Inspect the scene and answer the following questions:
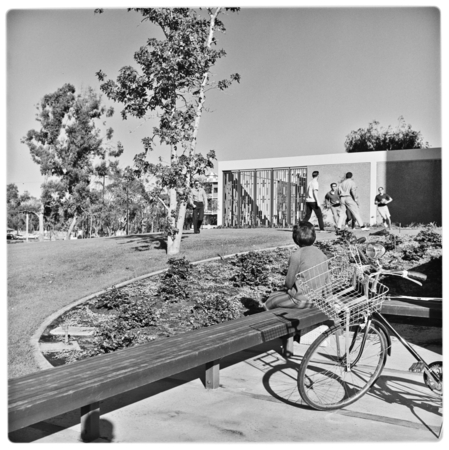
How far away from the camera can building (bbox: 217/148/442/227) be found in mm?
18469

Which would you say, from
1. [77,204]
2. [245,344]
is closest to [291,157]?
[77,204]

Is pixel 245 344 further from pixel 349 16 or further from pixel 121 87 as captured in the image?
pixel 121 87

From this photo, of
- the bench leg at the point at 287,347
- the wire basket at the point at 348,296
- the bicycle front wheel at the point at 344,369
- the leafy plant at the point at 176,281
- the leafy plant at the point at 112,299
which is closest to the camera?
the wire basket at the point at 348,296

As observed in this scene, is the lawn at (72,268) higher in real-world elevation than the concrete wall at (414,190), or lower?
lower

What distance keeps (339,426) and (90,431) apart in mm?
1547

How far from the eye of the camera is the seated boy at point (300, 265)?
4477mm

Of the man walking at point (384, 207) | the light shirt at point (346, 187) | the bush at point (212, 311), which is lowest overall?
the bush at point (212, 311)

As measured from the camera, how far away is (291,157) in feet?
63.9

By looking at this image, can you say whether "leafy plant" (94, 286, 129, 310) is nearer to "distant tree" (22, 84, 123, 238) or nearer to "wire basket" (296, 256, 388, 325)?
"wire basket" (296, 256, 388, 325)

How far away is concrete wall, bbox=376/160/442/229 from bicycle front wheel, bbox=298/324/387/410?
15.2 meters

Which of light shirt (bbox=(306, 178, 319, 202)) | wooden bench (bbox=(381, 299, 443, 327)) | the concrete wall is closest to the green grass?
light shirt (bbox=(306, 178, 319, 202))

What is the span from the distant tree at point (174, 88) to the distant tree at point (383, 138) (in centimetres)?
2801

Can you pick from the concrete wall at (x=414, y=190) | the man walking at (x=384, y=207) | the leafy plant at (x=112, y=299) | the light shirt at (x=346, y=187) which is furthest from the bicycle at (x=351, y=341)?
the concrete wall at (x=414, y=190)

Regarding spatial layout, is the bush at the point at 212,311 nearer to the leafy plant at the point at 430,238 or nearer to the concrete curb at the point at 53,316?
the concrete curb at the point at 53,316
